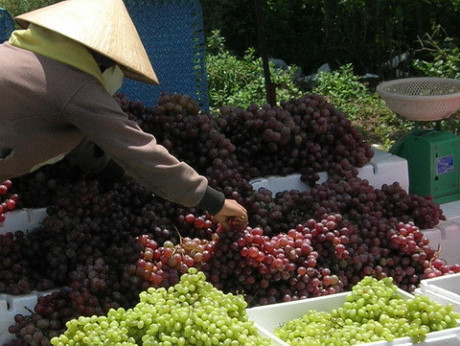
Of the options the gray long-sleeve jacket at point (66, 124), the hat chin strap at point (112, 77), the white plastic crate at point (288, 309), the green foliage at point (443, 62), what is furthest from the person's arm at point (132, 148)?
the green foliage at point (443, 62)

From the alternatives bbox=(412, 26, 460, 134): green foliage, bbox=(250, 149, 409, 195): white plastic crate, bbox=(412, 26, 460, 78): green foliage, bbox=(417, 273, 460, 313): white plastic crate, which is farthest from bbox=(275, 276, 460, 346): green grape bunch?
bbox=(412, 26, 460, 78): green foliage

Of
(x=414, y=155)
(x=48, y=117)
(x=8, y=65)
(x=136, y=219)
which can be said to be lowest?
(x=414, y=155)

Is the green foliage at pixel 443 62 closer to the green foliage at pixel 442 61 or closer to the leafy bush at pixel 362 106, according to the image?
the green foliage at pixel 442 61

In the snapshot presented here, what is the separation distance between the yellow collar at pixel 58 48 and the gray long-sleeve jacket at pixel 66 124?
0.07 ft

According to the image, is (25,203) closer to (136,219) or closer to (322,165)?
(136,219)

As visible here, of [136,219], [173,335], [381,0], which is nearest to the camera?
[173,335]

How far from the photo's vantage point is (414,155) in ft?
14.3

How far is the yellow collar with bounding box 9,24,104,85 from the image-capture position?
2.71 meters

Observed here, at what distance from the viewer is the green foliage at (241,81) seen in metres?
7.47

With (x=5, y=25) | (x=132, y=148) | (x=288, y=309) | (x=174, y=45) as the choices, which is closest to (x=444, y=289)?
(x=288, y=309)

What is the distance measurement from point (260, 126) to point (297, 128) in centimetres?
18

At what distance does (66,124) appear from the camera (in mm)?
2785

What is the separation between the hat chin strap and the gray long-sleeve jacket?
12cm

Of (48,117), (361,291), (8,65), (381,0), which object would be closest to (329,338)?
(361,291)
